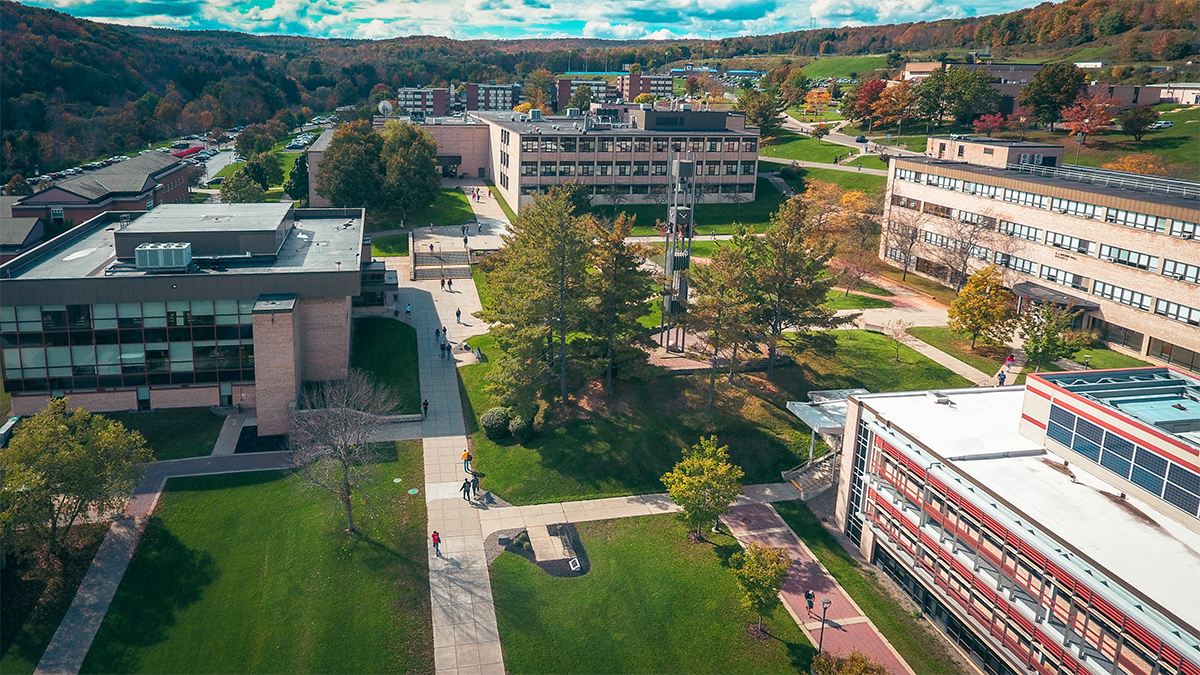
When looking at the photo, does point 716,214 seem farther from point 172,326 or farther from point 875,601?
point 875,601

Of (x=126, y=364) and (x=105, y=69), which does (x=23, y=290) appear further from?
(x=105, y=69)

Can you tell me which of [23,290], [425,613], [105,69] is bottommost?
[425,613]

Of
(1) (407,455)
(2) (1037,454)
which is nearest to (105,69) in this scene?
(1) (407,455)

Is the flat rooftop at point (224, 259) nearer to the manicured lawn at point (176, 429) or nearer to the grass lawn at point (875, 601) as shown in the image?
the manicured lawn at point (176, 429)

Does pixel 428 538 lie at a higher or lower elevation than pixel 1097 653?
lower

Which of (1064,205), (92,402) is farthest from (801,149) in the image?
(92,402)
